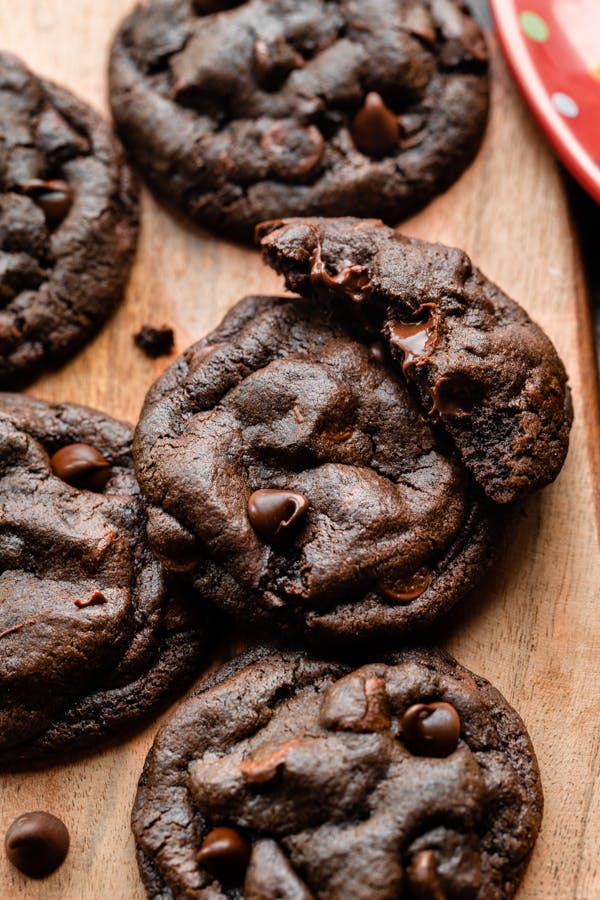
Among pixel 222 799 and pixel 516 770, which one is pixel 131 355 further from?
pixel 516 770

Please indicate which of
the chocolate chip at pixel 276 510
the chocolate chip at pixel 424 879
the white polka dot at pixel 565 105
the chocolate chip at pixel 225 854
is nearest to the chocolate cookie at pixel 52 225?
the chocolate chip at pixel 276 510

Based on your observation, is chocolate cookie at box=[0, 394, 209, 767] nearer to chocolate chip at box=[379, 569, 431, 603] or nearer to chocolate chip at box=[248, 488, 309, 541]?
chocolate chip at box=[248, 488, 309, 541]

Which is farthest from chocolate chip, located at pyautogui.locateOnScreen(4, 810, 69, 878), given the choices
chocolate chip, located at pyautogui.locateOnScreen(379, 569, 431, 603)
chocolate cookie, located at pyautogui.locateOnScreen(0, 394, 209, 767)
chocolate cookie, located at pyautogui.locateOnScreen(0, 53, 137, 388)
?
chocolate cookie, located at pyautogui.locateOnScreen(0, 53, 137, 388)

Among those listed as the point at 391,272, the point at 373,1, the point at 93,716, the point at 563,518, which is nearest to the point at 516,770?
the point at 563,518

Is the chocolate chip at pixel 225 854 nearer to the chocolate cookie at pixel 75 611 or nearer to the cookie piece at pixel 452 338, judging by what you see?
the chocolate cookie at pixel 75 611

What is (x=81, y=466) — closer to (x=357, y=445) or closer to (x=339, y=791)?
(x=357, y=445)

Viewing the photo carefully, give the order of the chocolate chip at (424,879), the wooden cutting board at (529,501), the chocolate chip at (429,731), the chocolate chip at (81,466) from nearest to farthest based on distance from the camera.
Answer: the chocolate chip at (424,879) → the chocolate chip at (429,731) → the wooden cutting board at (529,501) → the chocolate chip at (81,466)
